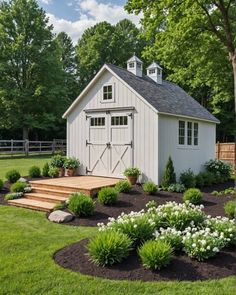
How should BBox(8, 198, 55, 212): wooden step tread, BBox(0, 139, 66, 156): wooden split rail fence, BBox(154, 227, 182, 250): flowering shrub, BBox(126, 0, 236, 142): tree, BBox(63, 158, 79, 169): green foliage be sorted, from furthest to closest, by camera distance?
BBox(0, 139, 66, 156): wooden split rail fence < BBox(63, 158, 79, 169): green foliage < BBox(8, 198, 55, 212): wooden step tread < BBox(126, 0, 236, 142): tree < BBox(154, 227, 182, 250): flowering shrub

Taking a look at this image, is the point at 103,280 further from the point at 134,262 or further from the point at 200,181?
the point at 200,181

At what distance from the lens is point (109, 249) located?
16.6 ft

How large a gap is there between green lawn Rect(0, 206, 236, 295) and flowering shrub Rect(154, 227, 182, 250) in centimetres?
91

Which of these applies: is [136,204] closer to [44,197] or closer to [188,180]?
[44,197]

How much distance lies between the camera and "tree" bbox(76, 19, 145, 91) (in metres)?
37.5

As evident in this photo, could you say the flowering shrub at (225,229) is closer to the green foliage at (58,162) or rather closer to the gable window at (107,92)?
the gable window at (107,92)

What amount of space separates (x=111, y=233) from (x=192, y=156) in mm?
10025

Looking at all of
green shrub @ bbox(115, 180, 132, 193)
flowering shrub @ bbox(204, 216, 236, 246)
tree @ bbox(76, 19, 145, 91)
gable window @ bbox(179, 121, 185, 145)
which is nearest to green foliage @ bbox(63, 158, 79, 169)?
green shrub @ bbox(115, 180, 132, 193)

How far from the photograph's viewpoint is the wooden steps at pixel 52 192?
9902 mm

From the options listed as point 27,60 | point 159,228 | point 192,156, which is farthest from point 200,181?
point 27,60

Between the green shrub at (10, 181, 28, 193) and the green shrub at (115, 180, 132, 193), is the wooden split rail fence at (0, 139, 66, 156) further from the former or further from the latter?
the green shrub at (115, 180, 132, 193)

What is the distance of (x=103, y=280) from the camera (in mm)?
4684

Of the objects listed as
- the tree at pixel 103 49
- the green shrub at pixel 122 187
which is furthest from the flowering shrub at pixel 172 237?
the tree at pixel 103 49

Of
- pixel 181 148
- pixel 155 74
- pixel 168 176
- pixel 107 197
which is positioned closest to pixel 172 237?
pixel 107 197
